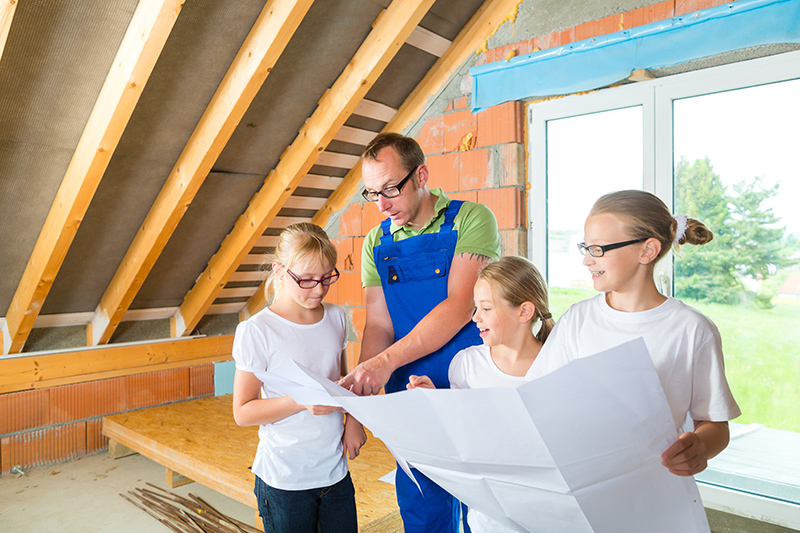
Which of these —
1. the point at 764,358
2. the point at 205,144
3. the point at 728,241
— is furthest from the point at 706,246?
the point at 205,144

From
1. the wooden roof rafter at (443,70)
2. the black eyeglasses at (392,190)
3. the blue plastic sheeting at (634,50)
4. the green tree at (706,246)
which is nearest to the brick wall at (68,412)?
the wooden roof rafter at (443,70)

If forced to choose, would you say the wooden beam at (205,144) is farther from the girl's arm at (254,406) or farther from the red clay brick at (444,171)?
the girl's arm at (254,406)

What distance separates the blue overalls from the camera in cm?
154

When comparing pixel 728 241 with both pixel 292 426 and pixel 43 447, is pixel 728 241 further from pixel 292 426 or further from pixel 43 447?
pixel 43 447


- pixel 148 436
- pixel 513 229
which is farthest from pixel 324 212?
pixel 148 436

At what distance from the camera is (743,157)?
262cm

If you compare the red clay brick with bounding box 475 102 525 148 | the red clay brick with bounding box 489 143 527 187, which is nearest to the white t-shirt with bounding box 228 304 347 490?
the red clay brick with bounding box 489 143 527 187

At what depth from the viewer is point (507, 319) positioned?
1369 mm

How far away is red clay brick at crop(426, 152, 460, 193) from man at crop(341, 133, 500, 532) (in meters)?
1.74

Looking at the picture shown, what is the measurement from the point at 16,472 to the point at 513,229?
3303 millimetres

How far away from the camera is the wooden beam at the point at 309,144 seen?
9.48ft

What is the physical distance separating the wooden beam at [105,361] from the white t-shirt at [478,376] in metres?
3.10

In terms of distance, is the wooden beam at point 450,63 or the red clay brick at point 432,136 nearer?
the wooden beam at point 450,63

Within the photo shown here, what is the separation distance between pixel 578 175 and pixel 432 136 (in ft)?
3.11
